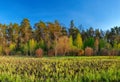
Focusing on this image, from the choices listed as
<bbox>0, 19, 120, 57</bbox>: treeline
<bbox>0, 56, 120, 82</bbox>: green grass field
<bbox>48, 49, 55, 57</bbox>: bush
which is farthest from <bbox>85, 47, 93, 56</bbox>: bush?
<bbox>0, 56, 120, 82</bbox>: green grass field

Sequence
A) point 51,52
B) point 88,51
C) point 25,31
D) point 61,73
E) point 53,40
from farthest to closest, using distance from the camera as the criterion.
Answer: point 25,31, point 53,40, point 51,52, point 88,51, point 61,73

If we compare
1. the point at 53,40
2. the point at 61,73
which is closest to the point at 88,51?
A: the point at 53,40

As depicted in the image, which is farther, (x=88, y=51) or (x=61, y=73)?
(x=88, y=51)

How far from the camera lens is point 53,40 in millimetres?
55719

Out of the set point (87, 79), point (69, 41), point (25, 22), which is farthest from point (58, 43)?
point (87, 79)

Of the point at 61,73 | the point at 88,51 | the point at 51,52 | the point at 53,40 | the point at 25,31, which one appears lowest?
the point at 61,73

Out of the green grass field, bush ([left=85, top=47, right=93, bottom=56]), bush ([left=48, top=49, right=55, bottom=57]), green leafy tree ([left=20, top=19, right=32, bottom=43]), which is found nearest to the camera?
the green grass field

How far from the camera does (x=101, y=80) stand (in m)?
10.6

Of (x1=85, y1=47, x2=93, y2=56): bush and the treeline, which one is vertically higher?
the treeline

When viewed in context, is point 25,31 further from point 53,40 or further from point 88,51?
point 88,51

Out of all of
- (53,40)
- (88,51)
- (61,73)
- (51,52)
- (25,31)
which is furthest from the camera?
(25,31)

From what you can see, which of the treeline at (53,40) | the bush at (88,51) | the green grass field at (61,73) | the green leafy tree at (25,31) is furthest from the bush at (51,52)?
the green grass field at (61,73)

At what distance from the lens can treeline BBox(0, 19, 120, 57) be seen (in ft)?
152

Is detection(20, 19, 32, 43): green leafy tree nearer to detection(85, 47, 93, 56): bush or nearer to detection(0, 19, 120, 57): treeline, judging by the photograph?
detection(0, 19, 120, 57): treeline
